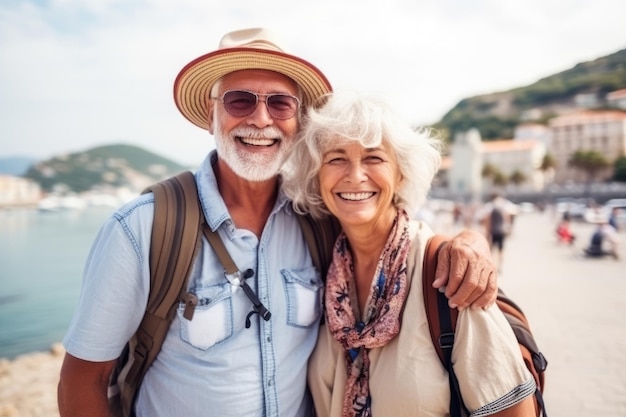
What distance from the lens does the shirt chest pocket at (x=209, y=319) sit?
1663 millimetres

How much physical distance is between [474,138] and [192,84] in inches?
3118

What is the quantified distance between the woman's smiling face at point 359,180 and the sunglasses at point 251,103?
31cm

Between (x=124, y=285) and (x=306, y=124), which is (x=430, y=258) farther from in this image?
(x=124, y=285)

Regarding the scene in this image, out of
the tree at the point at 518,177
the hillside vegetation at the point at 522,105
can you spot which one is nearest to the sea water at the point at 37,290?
the tree at the point at 518,177

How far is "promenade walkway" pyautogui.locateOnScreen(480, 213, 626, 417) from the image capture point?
14.2ft

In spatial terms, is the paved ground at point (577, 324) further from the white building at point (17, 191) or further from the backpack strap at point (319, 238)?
the white building at point (17, 191)

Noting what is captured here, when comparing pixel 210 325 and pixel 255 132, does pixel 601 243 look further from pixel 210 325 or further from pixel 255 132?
pixel 210 325

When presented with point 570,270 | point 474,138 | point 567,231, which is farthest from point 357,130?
point 474,138

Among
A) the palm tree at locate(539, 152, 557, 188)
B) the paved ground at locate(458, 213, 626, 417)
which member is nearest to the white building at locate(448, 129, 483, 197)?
the palm tree at locate(539, 152, 557, 188)

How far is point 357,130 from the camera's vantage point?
71.0 inches

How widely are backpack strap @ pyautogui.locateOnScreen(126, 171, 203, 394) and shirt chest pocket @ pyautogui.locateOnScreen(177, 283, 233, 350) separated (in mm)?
72

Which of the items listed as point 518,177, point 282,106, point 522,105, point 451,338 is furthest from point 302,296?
point 522,105

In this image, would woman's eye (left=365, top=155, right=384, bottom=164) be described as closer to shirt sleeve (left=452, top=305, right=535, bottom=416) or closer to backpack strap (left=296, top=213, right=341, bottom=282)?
backpack strap (left=296, top=213, right=341, bottom=282)

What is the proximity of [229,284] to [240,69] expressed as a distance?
1007mm
